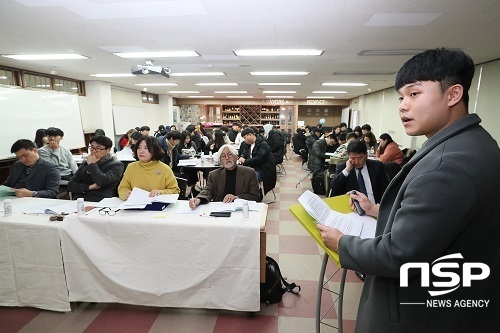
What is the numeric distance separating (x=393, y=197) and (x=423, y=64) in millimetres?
410

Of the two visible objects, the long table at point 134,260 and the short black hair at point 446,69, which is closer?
the short black hair at point 446,69

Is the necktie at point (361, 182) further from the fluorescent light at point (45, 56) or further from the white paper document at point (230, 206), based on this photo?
the fluorescent light at point (45, 56)

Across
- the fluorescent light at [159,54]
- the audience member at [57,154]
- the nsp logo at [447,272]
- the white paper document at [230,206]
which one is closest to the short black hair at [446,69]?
the nsp logo at [447,272]

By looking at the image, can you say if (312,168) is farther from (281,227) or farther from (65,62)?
(65,62)

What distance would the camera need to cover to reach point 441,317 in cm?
79

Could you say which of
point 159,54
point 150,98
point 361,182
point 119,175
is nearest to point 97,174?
point 119,175

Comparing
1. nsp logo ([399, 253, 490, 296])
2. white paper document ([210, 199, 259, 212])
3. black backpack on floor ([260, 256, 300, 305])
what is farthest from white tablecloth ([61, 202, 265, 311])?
nsp logo ([399, 253, 490, 296])

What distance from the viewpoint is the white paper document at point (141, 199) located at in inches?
88.4

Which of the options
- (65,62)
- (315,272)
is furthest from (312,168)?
(65,62)

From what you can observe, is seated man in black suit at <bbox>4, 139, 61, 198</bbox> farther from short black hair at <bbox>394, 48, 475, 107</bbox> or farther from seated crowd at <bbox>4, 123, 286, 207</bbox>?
short black hair at <bbox>394, 48, 475, 107</bbox>

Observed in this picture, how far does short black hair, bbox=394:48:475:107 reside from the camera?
736 millimetres

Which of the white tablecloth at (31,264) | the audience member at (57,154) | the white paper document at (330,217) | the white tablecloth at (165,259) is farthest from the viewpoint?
the audience member at (57,154)

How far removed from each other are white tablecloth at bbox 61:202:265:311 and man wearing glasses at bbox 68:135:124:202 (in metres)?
1.00

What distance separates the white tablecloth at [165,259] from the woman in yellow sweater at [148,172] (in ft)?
2.40
